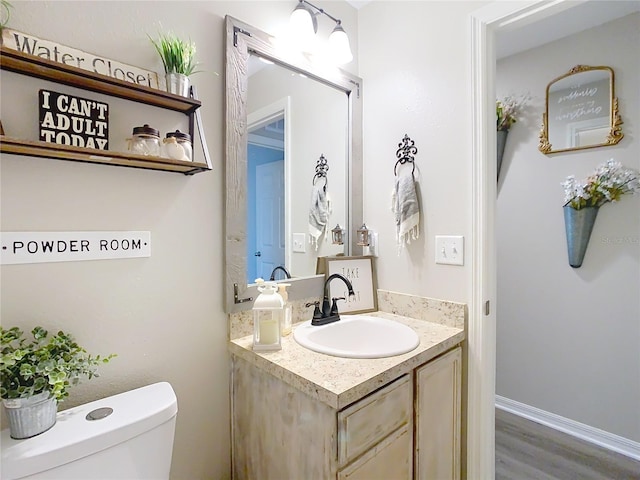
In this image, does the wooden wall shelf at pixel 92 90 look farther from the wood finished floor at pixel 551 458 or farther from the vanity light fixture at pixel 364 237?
the wood finished floor at pixel 551 458

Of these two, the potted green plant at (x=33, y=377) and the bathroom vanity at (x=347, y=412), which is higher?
the potted green plant at (x=33, y=377)

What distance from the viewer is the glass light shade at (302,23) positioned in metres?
1.38

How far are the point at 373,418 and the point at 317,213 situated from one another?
97 centimetres

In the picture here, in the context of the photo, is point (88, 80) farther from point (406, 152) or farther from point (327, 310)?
point (406, 152)

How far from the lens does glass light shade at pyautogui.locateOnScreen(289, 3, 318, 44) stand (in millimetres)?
1378

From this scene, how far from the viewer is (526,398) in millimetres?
2215

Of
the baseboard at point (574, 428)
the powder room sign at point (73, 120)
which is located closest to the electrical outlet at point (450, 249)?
the powder room sign at point (73, 120)

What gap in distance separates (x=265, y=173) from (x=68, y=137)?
0.69 m

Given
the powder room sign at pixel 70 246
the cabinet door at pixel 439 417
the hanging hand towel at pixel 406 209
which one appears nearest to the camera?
the powder room sign at pixel 70 246

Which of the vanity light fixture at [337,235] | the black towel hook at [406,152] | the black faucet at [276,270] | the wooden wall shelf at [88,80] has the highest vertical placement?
the wooden wall shelf at [88,80]

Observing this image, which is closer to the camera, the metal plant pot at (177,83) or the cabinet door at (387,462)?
the cabinet door at (387,462)

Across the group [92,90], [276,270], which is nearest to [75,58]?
[92,90]

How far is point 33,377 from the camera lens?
77cm

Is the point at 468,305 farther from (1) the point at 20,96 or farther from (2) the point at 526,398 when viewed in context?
(1) the point at 20,96
